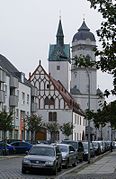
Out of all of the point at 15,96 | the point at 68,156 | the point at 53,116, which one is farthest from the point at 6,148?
the point at 53,116

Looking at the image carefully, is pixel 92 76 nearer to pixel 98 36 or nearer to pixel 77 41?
pixel 77 41

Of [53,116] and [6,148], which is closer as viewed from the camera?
[6,148]

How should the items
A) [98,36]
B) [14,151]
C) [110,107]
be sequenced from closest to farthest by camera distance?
1. [98,36]
2. [110,107]
3. [14,151]

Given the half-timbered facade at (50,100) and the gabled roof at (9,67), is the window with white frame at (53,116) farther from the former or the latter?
the gabled roof at (9,67)

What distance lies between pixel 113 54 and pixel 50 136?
8245cm

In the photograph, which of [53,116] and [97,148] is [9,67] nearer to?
[53,116]

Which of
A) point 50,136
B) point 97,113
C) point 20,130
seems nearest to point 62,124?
point 50,136

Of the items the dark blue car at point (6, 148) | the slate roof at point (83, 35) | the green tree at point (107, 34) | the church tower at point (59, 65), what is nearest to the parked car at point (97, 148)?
the dark blue car at point (6, 148)

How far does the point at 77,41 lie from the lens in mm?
131750

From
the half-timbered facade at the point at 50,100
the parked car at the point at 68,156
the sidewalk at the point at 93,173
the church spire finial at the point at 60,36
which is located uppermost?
the church spire finial at the point at 60,36

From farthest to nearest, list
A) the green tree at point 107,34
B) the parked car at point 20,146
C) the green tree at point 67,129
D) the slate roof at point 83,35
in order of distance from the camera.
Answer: the slate roof at point 83,35 < the green tree at point 67,129 < the parked car at point 20,146 < the green tree at point 107,34

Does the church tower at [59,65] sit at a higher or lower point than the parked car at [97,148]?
higher

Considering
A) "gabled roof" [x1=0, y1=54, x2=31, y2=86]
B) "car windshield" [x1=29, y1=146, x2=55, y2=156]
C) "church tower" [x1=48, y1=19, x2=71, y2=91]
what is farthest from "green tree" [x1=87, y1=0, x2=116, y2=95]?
"church tower" [x1=48, y1=19, x2=71, y2=91]

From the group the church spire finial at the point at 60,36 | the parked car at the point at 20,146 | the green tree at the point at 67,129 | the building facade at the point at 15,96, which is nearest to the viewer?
the parked car at the point at 20,146
